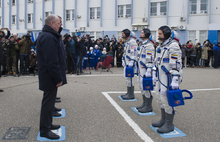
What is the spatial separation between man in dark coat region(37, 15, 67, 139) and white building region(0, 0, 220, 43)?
25.0 meters

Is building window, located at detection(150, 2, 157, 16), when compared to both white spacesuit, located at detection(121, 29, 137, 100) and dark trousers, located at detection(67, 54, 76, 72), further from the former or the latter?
white spacesuit, located at detection(121, 29, 137, 100)

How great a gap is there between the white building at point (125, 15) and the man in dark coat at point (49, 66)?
2504 centimetres

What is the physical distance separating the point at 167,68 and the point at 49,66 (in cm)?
232

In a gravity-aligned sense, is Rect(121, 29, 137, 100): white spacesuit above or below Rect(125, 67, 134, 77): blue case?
above

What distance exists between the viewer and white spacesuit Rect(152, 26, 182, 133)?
454 cm

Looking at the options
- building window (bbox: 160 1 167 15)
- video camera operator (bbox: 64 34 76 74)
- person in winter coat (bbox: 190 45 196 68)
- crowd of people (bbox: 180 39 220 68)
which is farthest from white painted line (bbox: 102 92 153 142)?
building window (bbox: 160 1 167 15)

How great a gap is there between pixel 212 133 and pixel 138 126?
1501 mm

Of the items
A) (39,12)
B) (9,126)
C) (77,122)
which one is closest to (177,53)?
(77,122)

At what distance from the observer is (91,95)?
8102 millimetres

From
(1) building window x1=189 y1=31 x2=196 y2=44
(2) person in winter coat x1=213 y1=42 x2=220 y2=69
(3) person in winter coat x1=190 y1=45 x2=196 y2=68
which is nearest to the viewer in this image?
(2) person in winter coat x1=213 y1=42 x2=220 y2=69

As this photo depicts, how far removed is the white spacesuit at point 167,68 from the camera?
179 inches

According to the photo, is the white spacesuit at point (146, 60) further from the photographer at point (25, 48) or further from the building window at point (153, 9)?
the building window at point (153, 9)

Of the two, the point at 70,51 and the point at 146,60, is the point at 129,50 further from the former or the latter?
the point at 70,51

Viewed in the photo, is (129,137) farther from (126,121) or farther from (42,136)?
(42,136)
